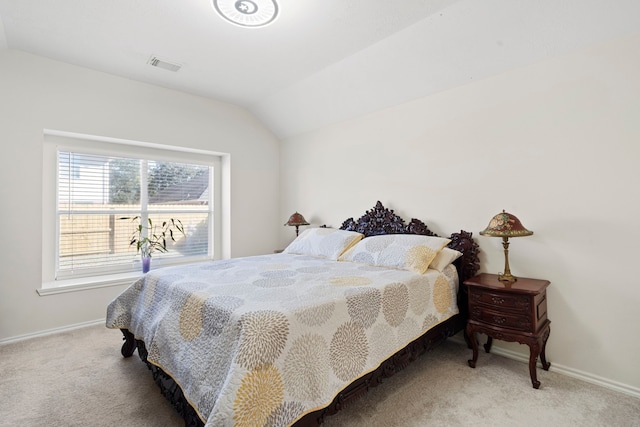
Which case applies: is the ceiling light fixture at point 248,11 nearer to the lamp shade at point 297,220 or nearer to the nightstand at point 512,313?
the lamp shade at point 297,220

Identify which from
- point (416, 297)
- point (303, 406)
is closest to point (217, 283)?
point (303, 406)

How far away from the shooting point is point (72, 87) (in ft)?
9.98

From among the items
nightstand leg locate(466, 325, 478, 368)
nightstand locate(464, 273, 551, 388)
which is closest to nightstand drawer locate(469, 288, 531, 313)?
nightstand locate(464, 273, 551, 388)

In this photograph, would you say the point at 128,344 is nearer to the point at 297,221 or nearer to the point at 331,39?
the point at 297,221

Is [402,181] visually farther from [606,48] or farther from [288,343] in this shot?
[288,343]

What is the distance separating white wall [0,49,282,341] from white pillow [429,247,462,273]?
304 centimetres

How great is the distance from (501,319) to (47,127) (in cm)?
422

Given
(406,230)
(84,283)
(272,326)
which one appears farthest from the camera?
(84,283)

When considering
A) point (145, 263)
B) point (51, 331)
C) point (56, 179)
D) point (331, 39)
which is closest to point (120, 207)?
point (56, 179)

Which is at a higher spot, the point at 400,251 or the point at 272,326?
the point at 400,251

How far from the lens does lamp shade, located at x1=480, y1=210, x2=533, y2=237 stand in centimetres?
217

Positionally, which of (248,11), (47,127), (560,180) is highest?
(248,11)

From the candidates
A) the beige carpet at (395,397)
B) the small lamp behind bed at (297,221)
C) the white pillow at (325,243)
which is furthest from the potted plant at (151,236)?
the white pillow at (325,243)

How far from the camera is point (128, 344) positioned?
7.99ft
